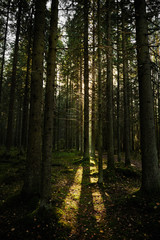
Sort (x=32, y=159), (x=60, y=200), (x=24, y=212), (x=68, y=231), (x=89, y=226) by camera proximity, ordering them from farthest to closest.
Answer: (x=60, y=200), (x=32, y=159), (x=24, y=212), (x=89, y=226), (x=68, y=231)

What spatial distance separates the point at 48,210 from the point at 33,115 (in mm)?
3200

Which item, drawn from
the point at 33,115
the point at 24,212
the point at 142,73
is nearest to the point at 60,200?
the point at 24,212

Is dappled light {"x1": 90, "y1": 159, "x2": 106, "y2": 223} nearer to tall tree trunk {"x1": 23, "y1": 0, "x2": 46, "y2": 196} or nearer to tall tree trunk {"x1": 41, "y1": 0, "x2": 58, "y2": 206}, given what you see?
tall tree trunk {"x1": 41, "y1": 0, "x2": 58, "y2": 206}

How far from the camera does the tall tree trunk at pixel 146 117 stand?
15.2ft

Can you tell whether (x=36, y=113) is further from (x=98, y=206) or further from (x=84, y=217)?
(x=98, y=206)

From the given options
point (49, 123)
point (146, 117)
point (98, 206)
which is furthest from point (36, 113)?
point (98, 206)

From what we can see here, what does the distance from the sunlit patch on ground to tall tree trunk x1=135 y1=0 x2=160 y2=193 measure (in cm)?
255

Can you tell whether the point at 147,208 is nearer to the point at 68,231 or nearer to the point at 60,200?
the point at 68,231

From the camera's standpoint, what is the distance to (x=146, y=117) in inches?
192

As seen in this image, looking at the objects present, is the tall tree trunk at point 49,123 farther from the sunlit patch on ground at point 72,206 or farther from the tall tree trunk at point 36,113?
the tall tree trunk at point 36,113

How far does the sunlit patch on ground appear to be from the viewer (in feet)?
13.3

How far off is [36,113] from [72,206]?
12.4 ft

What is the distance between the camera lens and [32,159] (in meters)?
5.03

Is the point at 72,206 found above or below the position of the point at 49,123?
below
